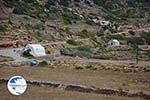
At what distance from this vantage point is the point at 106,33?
362 ft

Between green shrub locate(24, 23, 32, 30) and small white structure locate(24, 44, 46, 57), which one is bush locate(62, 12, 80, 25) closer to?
green shrub locate(24, 23, 32, 30)

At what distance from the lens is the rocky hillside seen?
287ft

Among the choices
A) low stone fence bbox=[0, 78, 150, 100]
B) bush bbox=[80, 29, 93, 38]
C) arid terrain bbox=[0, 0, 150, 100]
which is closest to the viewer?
low stone fence bbox=[0, 78, 150, 100]

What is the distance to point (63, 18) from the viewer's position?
117 metres

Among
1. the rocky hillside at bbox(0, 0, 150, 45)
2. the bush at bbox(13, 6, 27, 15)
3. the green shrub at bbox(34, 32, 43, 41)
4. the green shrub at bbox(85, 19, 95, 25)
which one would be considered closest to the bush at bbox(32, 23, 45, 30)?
the rocky hillside at bbox(0, 0, 150, 45)

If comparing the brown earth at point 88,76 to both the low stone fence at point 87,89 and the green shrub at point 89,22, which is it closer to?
the low stone fence at point 87,89

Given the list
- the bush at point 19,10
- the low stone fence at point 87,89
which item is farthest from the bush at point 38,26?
the low stone fence at point 87,89

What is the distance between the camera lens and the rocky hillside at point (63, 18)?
87.5 meters

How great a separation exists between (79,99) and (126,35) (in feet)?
283

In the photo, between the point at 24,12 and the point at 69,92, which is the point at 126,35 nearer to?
the point at 24,12

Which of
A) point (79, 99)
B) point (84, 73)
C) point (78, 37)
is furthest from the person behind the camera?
point (78, 37)

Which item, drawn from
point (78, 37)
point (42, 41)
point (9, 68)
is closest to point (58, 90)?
point (9, 68)

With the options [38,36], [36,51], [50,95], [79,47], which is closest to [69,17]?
[38,36]

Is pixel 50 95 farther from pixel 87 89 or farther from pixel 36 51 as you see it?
pixel 36 51
